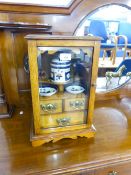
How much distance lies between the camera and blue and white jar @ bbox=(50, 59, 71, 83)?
658mm

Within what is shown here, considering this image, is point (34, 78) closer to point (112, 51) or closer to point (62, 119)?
point (62, 119)

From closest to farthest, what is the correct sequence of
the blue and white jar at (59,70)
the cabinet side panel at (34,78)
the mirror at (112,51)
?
the cabinet side panel at (34,78), the blue and white jar at (59,70), the mirror at (112,51)

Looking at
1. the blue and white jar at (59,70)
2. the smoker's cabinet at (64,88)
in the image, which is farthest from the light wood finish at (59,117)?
the blue and white jar at (59,70)

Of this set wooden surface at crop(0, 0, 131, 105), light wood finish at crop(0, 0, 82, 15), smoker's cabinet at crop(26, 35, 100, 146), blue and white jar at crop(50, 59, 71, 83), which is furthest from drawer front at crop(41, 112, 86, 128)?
light wood finish at crop(0, 0, 82, 15)

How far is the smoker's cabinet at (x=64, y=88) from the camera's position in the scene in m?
0.59

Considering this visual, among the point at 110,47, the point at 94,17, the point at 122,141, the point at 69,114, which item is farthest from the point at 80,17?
the point at 122,141

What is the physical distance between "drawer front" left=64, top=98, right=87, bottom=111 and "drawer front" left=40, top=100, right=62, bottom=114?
0.03 m

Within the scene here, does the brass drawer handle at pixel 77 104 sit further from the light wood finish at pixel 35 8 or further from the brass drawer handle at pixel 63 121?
the light wood finish at pixel 35 8

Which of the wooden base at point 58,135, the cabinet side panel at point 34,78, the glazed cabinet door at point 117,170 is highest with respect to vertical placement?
the cabinet side panel at point 34,78

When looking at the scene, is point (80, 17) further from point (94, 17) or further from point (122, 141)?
point (122, 141)

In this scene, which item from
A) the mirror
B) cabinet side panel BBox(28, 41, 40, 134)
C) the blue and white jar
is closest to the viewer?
cabinet side panel BBox(28, 41, 40, 134)

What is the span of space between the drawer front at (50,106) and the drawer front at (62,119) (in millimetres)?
23

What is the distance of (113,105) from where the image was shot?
39.7 inches

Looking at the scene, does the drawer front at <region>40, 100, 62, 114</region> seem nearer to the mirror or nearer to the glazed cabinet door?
the glazed cabinet door
